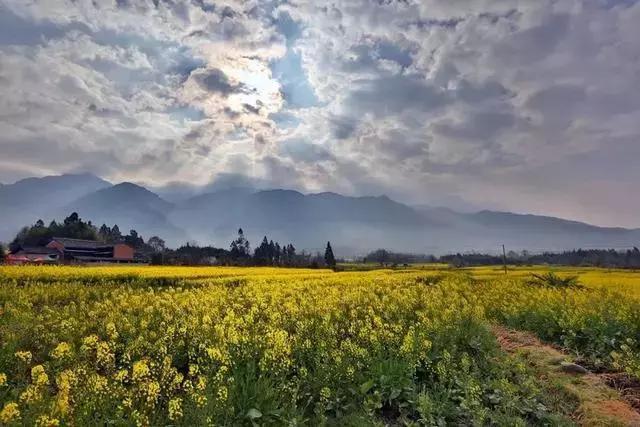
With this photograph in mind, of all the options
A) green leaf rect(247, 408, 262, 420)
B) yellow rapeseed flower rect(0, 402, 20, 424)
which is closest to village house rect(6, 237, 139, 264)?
green leaf rect(247, 408, 262, 420)

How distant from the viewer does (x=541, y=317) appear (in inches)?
595

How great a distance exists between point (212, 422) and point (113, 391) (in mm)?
1383

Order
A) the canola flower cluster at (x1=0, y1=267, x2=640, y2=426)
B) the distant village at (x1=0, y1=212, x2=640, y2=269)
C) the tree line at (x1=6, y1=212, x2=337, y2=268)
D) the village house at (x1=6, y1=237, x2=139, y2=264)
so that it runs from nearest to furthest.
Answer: the canola flower cluster at (x1=0, y1=267, x2=640, y2=426) < the distant village at (x1=0, y1=212, x2=640, y2=269) < the village house at (x1=6, y1=237, x2=139, y2=264) < the tree line at (x1=6, y1=212, x2=337, y2=268)

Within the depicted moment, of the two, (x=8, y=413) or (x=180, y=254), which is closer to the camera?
(x=8, y=413)

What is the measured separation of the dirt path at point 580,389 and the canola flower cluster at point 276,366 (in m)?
0.62

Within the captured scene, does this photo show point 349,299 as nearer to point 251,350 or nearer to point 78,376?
point 251,350

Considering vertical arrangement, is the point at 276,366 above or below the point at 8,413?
below

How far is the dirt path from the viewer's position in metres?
8.10

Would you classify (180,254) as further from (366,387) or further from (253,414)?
(253,414)

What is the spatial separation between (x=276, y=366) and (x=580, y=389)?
6.23 metres

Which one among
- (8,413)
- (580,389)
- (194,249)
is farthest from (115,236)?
(8,413)

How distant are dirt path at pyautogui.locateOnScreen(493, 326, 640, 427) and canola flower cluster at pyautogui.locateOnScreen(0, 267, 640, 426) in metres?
0.62

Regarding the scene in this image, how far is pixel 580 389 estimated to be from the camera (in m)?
9.21

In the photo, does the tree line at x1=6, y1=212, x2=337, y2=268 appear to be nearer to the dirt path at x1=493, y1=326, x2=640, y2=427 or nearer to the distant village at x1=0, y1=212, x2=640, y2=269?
the distant village at x1=0, y1=212, x2=640, y2=269
